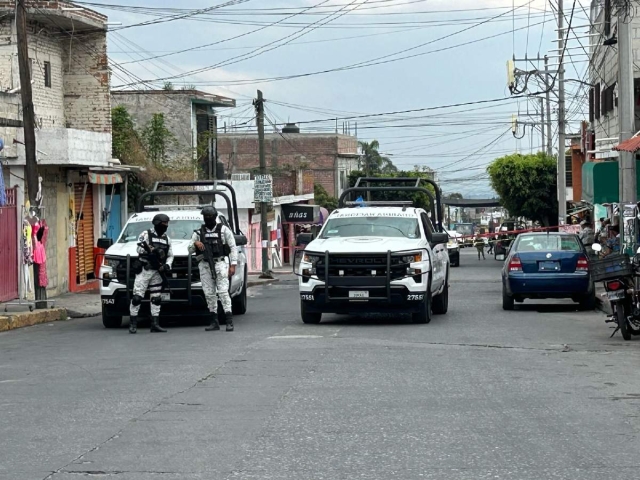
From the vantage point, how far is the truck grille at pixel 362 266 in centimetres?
1758

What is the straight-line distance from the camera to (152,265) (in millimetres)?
17281

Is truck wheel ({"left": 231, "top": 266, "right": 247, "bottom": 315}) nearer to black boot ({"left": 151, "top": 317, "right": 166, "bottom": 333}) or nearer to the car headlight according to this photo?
the car headlight

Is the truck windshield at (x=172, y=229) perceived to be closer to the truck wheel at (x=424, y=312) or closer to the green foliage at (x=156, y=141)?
the truck wheel at (x=424, y=312)

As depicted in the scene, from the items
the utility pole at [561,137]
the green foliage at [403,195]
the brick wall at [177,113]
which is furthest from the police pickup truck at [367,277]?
the green foliage at [403,195]

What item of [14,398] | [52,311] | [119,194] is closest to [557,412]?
[14,398]

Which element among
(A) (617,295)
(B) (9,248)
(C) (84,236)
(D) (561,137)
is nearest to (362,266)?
(A) (617,295)

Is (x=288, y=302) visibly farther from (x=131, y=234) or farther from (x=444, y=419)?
(x=444, y=419)

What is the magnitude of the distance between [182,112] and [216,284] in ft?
115

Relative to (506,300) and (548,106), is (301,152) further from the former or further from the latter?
(506,300)

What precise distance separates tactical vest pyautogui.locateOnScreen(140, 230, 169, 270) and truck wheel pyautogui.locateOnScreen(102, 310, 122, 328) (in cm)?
165

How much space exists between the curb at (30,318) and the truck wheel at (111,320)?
6.67 feet

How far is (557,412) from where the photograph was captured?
9273mm

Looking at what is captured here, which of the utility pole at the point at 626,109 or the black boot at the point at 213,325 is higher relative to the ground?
the utility pole at the point at 626,109

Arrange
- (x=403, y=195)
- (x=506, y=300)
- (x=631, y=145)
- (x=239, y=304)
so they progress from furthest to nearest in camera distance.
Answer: (x=403, y=195)
(x=506, y=300)
(x=239, y=304)
(x=631, y=145)
